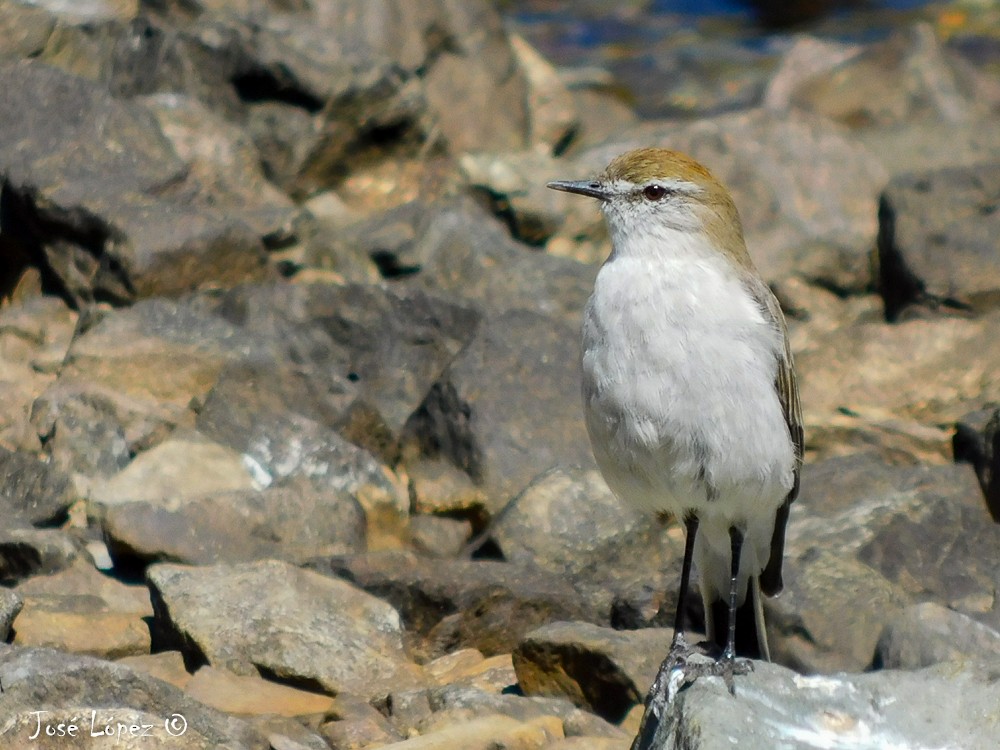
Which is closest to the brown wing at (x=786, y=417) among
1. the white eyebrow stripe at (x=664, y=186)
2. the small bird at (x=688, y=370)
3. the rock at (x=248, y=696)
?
the small bird at (x=688, y=370)

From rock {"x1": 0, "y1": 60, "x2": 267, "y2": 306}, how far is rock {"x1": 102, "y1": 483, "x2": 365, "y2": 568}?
115 inches

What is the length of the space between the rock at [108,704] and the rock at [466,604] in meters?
1.87

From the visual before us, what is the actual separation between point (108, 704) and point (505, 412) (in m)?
4.30

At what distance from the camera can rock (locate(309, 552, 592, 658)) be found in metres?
8.34

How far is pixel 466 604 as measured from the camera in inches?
328

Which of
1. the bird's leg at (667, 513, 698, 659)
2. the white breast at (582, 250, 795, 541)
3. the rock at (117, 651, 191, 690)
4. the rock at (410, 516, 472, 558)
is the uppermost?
the white breast at (582, 250, 795, 541)

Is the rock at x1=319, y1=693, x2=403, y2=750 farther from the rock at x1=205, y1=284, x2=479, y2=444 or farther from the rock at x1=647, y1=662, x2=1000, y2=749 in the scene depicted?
the rock at x1=205, y1=284, x2=479, y2=444

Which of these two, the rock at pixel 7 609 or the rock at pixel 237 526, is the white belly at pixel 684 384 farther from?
the rock at pixel 7 609

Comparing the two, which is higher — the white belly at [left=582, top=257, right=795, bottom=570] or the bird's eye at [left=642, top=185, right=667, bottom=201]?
the bird's eye at [left=642, top=185, right=667, bottom=201]

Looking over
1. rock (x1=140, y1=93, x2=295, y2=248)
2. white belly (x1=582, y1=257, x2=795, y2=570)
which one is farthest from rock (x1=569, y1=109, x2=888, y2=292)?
white belly (x1=582, y1=257, x2=795, y2=570)

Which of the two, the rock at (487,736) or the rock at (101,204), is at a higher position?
the rock at (101,204)

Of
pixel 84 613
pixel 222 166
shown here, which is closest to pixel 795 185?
pixel 222 166

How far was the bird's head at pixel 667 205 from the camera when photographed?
744 cm

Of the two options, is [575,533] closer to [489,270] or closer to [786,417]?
[786,417]
